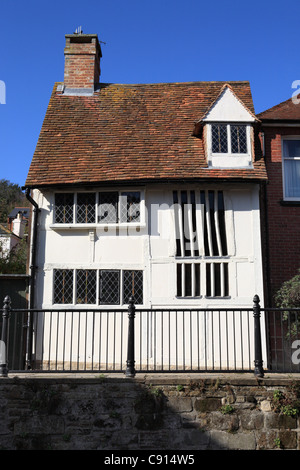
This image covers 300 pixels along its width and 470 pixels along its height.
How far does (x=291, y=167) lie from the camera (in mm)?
11391

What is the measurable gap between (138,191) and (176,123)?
281 cm

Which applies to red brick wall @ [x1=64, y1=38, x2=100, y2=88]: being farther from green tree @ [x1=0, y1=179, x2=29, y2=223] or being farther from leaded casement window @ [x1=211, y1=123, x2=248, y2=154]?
green tree @ [x1=0, y1=179, x2=29, y2=223]

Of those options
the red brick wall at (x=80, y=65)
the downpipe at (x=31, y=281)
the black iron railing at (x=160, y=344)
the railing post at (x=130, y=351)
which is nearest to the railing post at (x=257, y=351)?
the railing post at (x=130, y=351)

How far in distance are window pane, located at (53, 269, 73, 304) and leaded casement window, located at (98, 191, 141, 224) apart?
5.26 feet

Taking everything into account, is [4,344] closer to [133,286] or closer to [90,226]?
[133,286]

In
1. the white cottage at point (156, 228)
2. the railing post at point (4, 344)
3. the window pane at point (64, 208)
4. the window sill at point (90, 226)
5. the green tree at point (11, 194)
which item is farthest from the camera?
the green tree at point (11, 194)

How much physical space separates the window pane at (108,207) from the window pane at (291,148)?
16.5ft

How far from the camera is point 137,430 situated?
627 centimetres

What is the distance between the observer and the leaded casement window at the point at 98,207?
1050 centimetres

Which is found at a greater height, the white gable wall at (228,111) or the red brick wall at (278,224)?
the white gable wall at (228,111)

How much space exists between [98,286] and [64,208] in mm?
2290

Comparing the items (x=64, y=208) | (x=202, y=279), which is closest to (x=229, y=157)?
(x=202, y=279)

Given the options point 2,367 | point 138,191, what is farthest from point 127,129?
point 2,367

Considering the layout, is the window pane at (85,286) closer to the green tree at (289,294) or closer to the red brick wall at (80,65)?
the green tree at (289,294)
